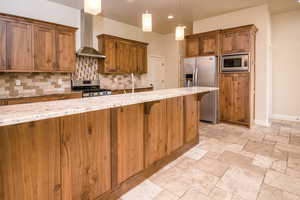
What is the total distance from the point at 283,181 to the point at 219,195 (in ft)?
2.99

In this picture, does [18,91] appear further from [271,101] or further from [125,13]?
[271,101]

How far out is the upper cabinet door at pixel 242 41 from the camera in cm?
421

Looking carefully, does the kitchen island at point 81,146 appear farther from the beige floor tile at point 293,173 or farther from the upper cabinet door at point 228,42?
the upper cabinet door at point 228,42

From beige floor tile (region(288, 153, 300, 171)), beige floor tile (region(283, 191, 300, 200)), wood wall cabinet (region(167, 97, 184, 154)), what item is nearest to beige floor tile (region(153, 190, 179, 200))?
wood wall cabinet (region(167, 97, 184, 154))

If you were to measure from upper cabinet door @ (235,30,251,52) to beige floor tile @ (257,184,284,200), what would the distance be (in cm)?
334

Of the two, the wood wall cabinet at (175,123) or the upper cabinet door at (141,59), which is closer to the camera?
the wood wall cabinet at (175,123)

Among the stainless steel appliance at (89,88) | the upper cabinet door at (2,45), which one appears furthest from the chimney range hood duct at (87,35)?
the upper cabinet door at (2,45)

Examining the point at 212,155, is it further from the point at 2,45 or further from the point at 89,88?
the point at 2,45

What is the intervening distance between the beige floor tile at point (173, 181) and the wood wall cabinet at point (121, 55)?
3455mm

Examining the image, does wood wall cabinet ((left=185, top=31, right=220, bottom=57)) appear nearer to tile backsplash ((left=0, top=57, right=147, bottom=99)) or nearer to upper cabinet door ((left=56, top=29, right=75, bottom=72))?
tile backsplash ((left=0, top=57, right=147, bottom=99))

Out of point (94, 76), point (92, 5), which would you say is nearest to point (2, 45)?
point (94, 76)

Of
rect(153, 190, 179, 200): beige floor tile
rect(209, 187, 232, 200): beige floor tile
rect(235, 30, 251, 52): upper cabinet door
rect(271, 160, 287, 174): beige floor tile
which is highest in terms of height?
rect(235, 30, 251, 52): upper cabinet door

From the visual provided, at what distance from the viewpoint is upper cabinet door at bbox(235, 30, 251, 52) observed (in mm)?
4207

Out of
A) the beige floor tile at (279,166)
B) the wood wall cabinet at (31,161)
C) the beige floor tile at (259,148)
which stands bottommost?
the beige floor tile at (279,166)
